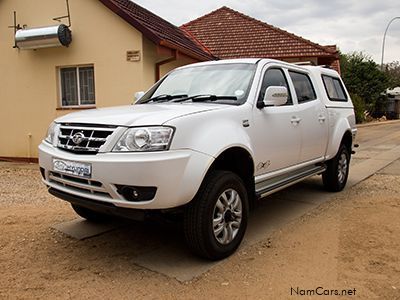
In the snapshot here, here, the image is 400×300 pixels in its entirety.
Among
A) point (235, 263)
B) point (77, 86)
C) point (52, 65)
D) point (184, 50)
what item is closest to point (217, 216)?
point (235, 263)

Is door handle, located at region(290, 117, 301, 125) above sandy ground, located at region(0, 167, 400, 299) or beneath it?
above

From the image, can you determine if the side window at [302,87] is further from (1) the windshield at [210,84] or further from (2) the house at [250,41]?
(2) the house at [250,41]

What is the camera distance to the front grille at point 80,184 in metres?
3.27

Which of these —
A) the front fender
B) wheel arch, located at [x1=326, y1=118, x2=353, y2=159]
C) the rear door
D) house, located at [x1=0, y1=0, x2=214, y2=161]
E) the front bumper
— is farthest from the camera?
house, located at [x1=0, y1=0, x2=214, y2=161]

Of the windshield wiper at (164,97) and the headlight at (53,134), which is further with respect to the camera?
the windshield wiper at (164,97)

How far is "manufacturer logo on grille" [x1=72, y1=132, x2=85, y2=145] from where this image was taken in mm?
3451

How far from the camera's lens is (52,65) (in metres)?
10.3

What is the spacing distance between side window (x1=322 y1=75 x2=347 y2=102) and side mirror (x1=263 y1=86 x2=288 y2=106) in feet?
7.37

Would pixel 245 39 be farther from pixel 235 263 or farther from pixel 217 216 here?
pixel 235 263

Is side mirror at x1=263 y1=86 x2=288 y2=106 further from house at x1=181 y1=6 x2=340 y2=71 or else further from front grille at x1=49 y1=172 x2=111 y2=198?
house at x1=181 y1=6 x2=340 y2=71

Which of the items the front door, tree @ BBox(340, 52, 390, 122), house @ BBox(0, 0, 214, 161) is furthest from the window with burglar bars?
tree @ BBox(340, 52, 390, 122)

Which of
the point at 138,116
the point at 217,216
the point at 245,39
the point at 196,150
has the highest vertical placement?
the point at 245,39

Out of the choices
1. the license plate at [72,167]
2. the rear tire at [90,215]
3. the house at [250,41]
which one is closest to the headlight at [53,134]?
the license plate at [72,167]

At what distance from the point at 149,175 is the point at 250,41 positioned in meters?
14.3
